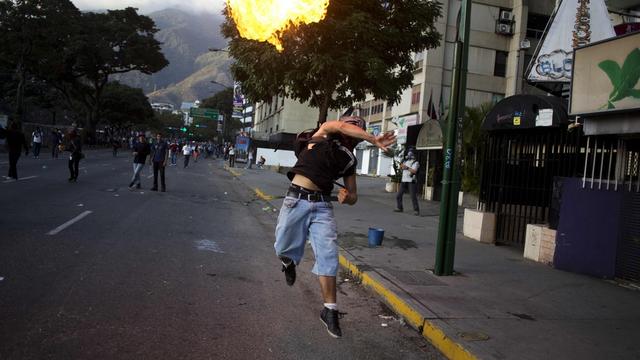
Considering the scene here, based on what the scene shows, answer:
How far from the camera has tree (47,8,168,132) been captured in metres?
45.8

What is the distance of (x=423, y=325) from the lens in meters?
5.06

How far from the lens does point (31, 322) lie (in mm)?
4367

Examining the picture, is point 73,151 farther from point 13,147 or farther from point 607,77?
point 607,77

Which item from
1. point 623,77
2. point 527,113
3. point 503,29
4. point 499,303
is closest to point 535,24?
point 503,29

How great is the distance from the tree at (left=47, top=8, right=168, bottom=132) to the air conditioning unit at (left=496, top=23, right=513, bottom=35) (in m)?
30.7

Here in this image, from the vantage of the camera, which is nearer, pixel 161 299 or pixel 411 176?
pixel 161 299

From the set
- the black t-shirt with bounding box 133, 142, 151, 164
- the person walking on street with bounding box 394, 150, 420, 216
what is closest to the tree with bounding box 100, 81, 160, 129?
the black t-shirt with bounding box 133, 142, 151, 164

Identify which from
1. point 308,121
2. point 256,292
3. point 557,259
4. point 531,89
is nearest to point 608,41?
point 557,259

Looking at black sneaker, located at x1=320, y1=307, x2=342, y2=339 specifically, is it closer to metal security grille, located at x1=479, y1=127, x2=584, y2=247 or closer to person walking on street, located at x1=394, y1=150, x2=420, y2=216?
metal security grille, located at x1=479, y1=127, x2=584, y2=247

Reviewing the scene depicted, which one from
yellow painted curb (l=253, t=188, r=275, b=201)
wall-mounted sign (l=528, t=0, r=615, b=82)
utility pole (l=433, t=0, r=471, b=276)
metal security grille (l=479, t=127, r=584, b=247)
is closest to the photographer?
utility pole (l=433, t=0, r=471, b=276)

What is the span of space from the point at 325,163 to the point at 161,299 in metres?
2.12

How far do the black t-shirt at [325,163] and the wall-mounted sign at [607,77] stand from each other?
4046 millimetres

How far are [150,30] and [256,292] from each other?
4889 cm

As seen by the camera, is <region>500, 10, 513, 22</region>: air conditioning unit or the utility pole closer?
the utility pole
